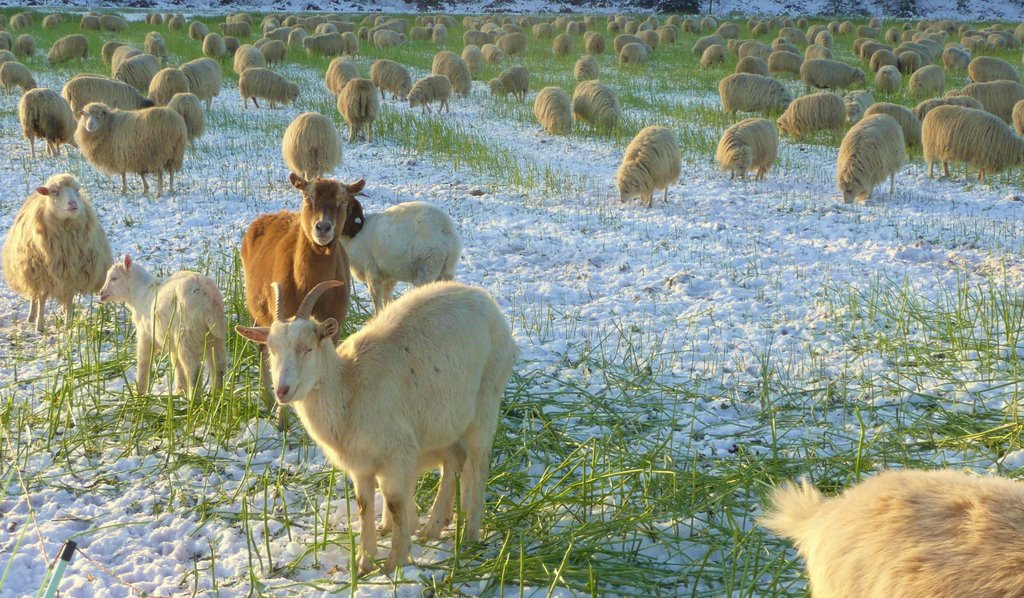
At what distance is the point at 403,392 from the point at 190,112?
40.7 ft

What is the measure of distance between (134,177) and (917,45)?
80.8 ft

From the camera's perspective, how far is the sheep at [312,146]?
12.5 metres

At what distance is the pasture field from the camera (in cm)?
405

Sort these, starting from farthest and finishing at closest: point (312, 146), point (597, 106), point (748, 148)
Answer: point (597, 106) → point (748, 148) → point (312, 146)

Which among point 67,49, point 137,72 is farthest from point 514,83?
point 67,49

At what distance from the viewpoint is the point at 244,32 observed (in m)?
34.8

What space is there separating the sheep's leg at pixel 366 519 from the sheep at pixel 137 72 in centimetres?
1890

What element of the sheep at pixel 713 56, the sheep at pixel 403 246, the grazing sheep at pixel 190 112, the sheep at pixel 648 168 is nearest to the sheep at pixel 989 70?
the sheep at pixel 713 56

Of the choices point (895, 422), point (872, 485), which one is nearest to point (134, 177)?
point (895, 422)

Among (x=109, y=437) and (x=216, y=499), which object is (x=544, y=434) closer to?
(x=216, y=499)

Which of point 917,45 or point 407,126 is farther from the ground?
point 917,45

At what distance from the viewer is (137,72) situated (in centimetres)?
2047

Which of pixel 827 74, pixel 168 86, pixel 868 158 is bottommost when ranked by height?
pixel 168 86

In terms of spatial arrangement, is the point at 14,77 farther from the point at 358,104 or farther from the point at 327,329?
the point at 327,329
